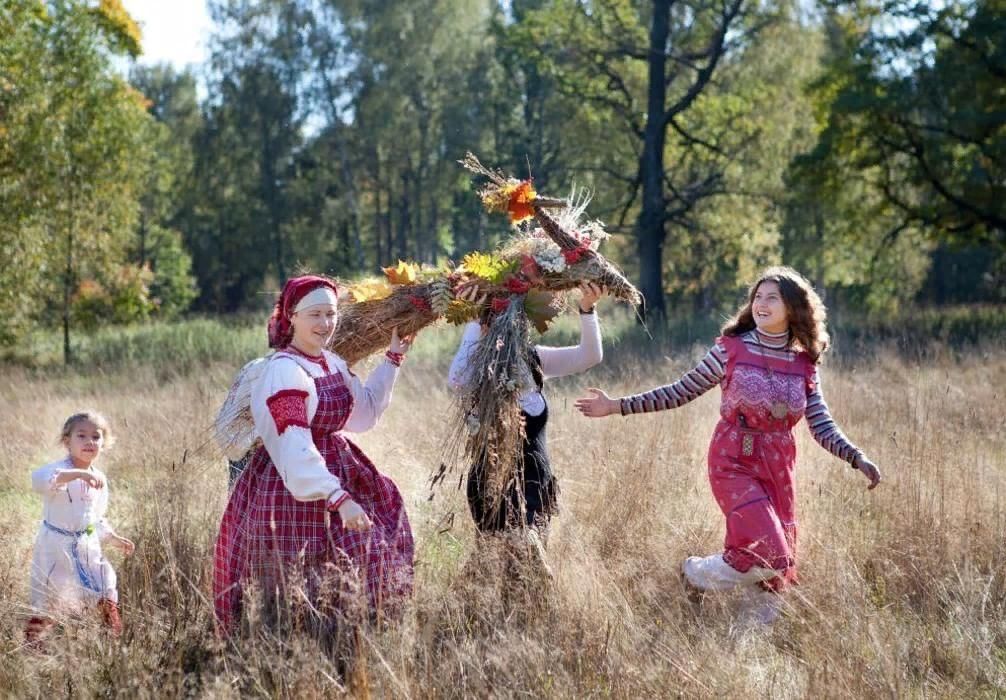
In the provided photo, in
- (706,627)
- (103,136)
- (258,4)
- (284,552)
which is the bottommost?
(706,627)

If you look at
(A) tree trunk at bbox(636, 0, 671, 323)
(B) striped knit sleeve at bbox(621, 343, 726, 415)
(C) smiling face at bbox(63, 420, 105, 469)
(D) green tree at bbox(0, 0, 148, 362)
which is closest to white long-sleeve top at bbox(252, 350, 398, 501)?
(C) smiling face at bbox(63, 420, 105, 469)

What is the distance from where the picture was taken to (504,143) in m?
31.5

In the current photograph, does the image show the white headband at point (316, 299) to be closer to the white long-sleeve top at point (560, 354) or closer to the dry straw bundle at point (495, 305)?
the dry straw bundle at point (495, 305)

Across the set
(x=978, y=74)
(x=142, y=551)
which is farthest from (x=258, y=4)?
(x=142, y=551)

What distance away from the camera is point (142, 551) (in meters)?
4.84

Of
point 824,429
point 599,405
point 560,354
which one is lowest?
point 824,429

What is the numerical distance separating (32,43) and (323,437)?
43.4ft

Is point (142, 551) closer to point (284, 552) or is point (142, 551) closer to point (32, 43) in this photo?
point (284, 552)

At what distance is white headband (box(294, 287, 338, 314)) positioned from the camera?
13.6 feet

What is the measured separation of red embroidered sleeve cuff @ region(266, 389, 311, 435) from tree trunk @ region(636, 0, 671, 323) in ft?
53.4

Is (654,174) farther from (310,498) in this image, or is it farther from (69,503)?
(310,498)

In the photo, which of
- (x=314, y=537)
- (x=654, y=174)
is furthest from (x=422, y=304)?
(x=654, y=174)

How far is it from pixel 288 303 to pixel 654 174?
1698cm

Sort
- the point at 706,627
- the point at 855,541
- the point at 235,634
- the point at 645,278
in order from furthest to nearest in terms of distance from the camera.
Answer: the point at 645,278, the point at 855,541, the point at 706,627, the point at 235,634
